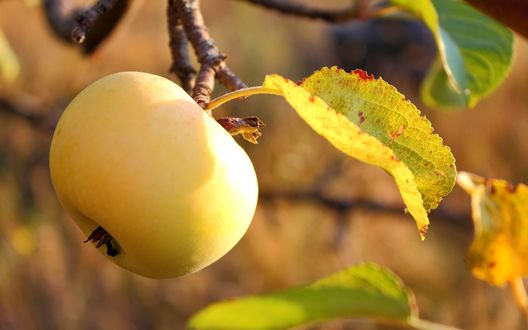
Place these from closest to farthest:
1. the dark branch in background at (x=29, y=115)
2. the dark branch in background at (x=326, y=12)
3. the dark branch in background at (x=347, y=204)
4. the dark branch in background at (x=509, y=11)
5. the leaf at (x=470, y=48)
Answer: the dark branch in background at (x=509, y=11) → the leaf at (x=470, y=48) → the dark branch in background at (x=326, y=12) → the dark branch in background at (x=29, y=115) → the dark branch in background at (x=347, y=204)

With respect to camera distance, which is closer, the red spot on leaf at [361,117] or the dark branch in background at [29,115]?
the red spot on leaf at [361,117]

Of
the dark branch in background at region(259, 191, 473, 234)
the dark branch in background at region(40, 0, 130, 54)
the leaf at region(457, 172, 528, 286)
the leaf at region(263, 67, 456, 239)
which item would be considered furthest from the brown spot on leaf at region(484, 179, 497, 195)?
the dark branch in background at region(259, 191, 473, 234)

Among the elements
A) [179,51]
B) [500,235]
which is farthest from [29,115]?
[500,235]

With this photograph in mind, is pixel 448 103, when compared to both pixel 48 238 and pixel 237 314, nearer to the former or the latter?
pixel 237 314

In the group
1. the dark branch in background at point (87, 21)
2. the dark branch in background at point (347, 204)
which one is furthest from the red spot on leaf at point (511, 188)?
the dark branch in background at point (347, 204)

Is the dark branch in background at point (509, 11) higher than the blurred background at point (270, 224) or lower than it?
higher

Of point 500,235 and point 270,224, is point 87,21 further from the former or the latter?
point 270,224

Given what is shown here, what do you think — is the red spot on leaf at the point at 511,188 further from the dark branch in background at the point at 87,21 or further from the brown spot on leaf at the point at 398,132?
the dark branch in background at the point at 87,21

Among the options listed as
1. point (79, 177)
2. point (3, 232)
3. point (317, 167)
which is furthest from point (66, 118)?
point (317, 167)
